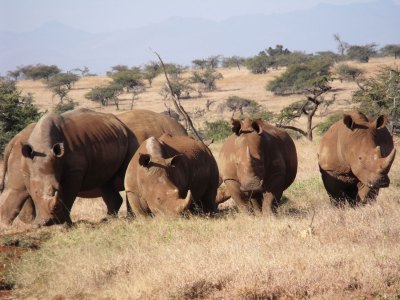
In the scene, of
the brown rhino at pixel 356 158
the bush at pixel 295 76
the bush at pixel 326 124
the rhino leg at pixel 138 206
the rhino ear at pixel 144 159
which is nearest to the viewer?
the rhino ear at pixel 144 159

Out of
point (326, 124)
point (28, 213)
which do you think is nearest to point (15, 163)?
point (28, 213)

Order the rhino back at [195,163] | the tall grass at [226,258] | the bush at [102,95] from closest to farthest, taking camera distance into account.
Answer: the tall grass at [226,258], the rhino back at [195,163], the bush at [102,95]

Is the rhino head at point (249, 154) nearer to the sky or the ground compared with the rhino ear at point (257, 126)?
nearer to the ground

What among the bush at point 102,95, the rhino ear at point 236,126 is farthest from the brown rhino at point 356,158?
the bush at point 102,95

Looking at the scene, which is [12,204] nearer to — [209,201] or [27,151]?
[27,151]

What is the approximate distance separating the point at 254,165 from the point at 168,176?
121 centimetres

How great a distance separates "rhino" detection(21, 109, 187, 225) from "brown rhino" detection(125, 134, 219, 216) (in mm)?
902

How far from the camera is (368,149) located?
9.81 m

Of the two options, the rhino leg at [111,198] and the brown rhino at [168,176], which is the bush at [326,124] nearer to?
the rhino leg at [111,198]

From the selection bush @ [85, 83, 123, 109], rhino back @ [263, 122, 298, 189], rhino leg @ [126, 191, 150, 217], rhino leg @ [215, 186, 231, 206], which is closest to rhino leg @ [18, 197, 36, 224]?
rhino leg @ [126, 191, 150, 217]

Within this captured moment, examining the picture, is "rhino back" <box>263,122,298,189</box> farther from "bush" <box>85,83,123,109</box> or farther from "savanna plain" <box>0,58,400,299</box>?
"bush" <box>85,83,123,109</box>

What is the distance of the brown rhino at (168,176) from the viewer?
8891 millimetres

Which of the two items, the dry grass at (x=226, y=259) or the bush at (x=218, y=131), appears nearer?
the dry grass at (x=226, y=259)

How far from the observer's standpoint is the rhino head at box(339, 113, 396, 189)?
9617mm
